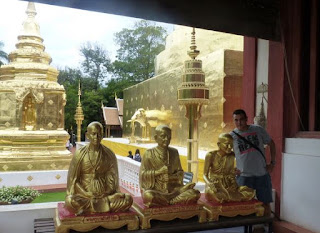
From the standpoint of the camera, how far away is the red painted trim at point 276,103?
4.66 meters

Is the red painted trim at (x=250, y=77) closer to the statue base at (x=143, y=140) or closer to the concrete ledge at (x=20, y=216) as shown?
the concrete ledge at (x=20, y=216)

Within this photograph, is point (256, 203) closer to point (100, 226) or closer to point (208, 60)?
point (100, 226)

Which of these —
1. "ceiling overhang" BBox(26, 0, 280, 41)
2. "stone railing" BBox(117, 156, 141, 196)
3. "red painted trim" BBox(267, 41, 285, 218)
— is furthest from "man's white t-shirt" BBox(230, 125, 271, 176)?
"stone railing" BBox(117, 156, 141, 196)

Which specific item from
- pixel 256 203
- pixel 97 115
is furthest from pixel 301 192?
pixel 97 115

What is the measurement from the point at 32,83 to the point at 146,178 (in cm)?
643

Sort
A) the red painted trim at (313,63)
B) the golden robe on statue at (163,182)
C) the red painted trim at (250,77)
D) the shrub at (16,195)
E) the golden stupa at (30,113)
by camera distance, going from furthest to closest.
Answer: the golden stupa at (30,113) < the shrub at (16,195) < the red painted trim at (250,77) < the red painted trim at (313,63) < the golden robe on statue at (163,182)

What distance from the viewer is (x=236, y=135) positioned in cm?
426

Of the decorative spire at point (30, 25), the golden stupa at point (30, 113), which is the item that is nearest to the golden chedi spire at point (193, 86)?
the golden stupa at point (30, 113)

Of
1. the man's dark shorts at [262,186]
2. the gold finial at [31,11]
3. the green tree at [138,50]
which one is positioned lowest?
the man's dark shorts at [262,186]

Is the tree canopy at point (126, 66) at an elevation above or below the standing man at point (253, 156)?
above

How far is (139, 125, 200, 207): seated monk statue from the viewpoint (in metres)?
3.75

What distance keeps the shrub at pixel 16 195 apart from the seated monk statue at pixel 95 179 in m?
3.18

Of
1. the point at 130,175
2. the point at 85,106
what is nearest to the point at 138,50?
the point at 85,106

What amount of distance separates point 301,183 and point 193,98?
275 cm
